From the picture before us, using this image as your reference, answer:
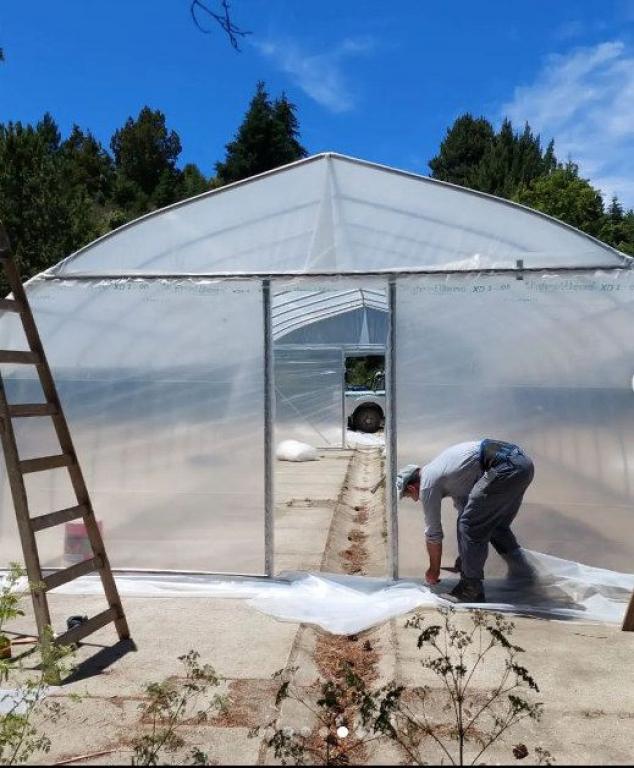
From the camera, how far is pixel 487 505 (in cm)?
546

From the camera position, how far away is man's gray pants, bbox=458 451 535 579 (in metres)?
5.44

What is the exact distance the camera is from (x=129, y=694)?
3.92m

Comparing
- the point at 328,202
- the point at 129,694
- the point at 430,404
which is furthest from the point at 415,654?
the point at 328,202

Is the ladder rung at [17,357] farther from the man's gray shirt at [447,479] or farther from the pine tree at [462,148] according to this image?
the pine tree at [462,148]

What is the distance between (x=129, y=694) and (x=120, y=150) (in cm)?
5869

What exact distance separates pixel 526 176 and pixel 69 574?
44.0m

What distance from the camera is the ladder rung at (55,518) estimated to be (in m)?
4.12

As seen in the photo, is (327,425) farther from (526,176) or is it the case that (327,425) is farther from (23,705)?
(526,176)

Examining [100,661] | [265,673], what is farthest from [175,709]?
[100,661]

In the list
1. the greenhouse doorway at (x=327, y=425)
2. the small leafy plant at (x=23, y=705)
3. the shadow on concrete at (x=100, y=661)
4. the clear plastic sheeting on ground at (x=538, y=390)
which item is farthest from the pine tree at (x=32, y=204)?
the small leafy plant at (x=23, y=705)

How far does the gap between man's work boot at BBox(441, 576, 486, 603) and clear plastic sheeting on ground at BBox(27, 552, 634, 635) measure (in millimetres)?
88

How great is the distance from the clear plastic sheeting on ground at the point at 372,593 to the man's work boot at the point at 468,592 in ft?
0.29

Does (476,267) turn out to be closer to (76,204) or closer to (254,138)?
(76,204)

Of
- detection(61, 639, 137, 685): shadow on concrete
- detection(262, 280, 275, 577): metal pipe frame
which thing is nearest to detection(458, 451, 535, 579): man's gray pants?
detection(262, 280, 275, 577): metal pipe frame
